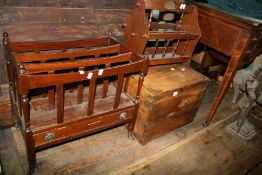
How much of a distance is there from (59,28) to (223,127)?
7.22 ft

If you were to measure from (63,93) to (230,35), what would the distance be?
1.71 m

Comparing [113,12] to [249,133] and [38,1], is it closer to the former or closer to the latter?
[38,1]

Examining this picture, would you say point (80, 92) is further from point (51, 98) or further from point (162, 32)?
point (162, 32)

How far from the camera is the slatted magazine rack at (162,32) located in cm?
217

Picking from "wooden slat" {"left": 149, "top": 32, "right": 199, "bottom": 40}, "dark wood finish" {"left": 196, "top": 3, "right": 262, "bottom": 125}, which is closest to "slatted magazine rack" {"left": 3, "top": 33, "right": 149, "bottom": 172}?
"wooden slat" {"left": 149, "top": 32, "right": 199, "bottom": 40}

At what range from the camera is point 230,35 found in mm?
2377

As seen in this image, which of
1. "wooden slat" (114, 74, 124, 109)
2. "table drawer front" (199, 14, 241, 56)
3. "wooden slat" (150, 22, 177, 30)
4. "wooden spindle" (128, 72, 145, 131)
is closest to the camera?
"wooden slat" (114, 74, 124, 109)

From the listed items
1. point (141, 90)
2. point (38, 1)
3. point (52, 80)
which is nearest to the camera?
point (52, 80)

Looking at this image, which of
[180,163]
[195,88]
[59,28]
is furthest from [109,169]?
[59,28]

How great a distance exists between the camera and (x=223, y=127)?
2930mm

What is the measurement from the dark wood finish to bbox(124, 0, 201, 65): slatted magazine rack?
0.63 ft

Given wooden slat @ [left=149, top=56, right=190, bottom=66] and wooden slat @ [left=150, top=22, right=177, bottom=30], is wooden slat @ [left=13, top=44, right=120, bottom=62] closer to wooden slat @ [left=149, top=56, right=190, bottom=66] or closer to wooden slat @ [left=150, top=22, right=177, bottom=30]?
wooden slat @ [left=149, top=56, right=190, bottom=66]

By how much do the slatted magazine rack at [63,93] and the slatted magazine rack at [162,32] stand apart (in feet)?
0.64

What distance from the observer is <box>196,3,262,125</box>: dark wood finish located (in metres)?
2.25
